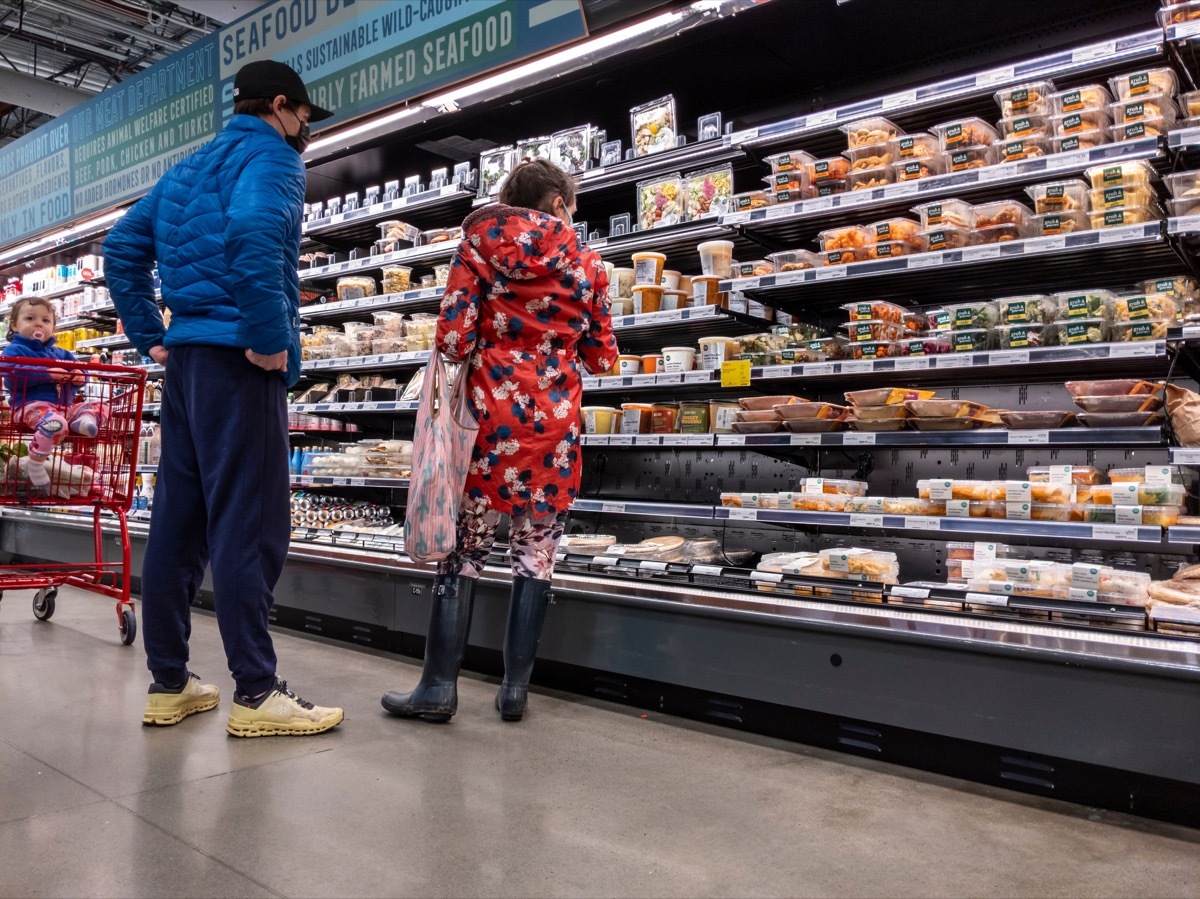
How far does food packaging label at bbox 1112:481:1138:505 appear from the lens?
2.64 metres

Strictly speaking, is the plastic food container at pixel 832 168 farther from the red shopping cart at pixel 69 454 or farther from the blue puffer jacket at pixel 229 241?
the red shopping cart at pixel 69 454

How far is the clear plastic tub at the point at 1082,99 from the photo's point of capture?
2.86 m

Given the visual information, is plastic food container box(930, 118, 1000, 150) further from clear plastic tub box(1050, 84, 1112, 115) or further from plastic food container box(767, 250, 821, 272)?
plastic food container box(767, 250, 821, 272)

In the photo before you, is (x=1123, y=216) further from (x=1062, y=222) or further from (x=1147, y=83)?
(x=1147, y=83)

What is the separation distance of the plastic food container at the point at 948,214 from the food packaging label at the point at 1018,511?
0.97 metres

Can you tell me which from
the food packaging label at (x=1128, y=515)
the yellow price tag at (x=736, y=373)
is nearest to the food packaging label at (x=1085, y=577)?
the food packaging label at (x=1128, y=515)

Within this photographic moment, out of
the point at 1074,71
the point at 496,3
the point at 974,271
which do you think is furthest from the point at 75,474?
the point at 1074,71

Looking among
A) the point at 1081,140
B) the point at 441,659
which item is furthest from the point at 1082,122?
the point at 441,659

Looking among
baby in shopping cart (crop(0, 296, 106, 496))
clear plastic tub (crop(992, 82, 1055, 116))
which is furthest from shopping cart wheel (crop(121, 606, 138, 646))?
clear plastic tub (crop(992, 82, 1055, 116))

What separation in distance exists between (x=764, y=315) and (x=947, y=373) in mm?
749

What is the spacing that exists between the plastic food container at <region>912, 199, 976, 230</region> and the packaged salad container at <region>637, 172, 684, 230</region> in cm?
109

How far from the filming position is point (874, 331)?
3.26m

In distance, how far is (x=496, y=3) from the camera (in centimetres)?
436

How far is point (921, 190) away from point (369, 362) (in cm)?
306
